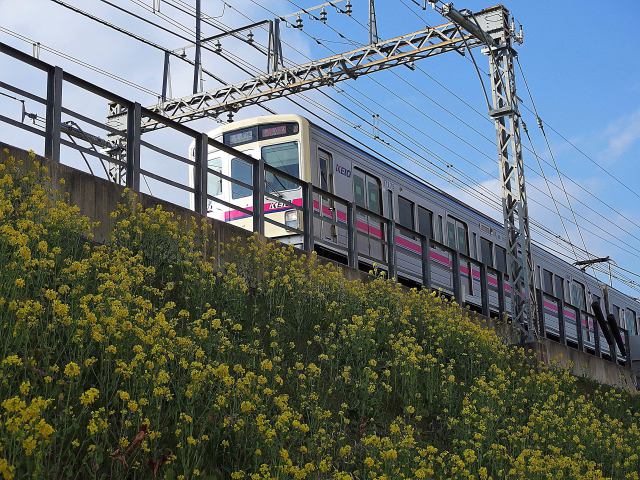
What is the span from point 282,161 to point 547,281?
12.7 metres

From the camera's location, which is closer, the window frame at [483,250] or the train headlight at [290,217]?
the train headlight at [290,217]

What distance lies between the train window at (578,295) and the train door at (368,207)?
1253 centimetres

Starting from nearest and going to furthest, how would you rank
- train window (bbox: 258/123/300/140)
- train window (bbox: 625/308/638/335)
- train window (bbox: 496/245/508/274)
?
train window (bbox: 258/123/300/140), train window (bbox: 496/245/508/274), train window (bbox: 625/308/638/335)

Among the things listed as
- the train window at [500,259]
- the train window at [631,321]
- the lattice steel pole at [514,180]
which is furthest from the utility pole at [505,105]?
the train window at [631,321]

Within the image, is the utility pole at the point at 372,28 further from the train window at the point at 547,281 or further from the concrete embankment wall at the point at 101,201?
the train window at the point at 547,281

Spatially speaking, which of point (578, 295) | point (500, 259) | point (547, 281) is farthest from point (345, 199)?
point (578, 295)

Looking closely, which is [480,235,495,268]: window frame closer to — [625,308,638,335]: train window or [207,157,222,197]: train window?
[207,157,222,197]: train window

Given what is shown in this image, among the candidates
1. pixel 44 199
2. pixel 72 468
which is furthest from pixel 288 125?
pixel 72 468

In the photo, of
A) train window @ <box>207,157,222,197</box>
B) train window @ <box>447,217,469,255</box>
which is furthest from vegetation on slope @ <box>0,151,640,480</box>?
train window @ <box>447,217,469,255</box>

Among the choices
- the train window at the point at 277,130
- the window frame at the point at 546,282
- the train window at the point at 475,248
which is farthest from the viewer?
the window frame at the point at 546,282

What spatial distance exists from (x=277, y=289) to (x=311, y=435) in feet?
12.3

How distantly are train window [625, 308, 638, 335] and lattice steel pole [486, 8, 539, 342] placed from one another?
1798 centimetres

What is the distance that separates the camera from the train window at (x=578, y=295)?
30750mm

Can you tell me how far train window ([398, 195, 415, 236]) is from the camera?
2103cm
